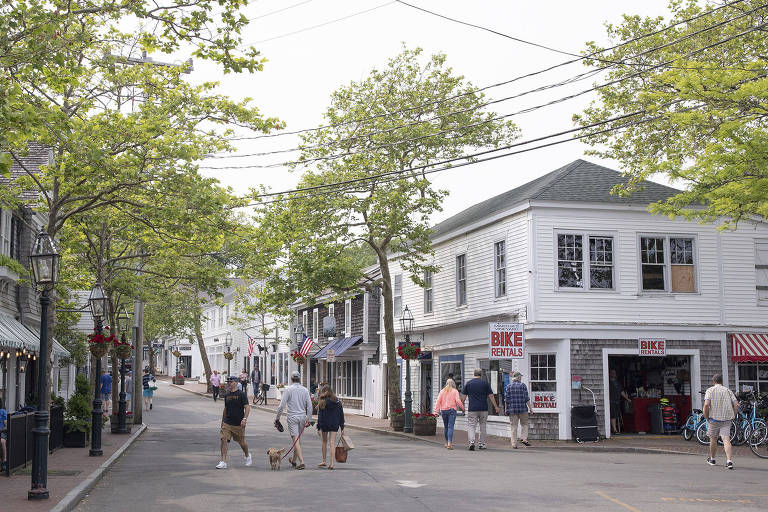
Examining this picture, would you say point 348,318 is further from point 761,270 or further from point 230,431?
point 230,431

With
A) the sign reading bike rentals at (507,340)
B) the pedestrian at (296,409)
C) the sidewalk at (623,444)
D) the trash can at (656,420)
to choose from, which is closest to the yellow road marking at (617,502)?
the pedestrian at (296,409)

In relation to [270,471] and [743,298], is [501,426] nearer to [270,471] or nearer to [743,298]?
[743,298]

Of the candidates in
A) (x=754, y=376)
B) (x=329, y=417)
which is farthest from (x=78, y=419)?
(x=754, y=376)

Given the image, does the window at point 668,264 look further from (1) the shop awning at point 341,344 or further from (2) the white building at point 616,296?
(1) the shop awning at point 341,344

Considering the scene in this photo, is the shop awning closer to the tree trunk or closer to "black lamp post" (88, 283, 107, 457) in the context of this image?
the tree trunk

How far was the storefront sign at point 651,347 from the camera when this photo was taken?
2456 centimetres

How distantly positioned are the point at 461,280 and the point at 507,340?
23.3ft

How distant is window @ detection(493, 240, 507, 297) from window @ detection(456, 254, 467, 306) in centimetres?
254

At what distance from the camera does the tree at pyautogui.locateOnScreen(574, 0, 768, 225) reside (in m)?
18.3

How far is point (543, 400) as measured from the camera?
2408 centimetres

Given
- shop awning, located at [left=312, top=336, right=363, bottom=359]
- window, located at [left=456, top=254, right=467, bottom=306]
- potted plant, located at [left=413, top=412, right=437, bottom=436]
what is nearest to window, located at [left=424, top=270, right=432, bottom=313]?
window, located at [left=456, top=254, right=467, bottom=306]

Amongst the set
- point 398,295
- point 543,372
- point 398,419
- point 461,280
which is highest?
point 461,280

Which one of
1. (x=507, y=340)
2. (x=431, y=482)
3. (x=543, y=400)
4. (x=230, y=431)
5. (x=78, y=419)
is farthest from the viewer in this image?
(x=543, y=400)

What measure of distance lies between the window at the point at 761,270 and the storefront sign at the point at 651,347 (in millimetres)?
3754
